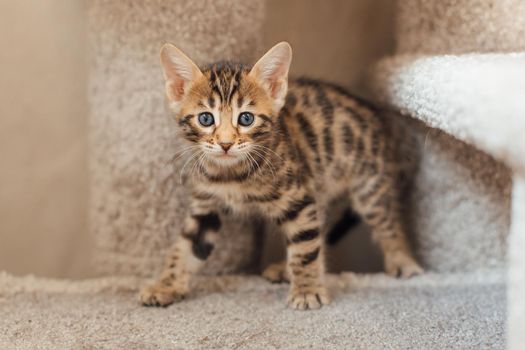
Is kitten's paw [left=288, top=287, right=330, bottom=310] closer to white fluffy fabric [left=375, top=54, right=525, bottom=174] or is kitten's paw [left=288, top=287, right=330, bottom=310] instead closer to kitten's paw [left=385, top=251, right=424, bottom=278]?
kitten's paw [left=385, top=251, right=424, bottom=278]

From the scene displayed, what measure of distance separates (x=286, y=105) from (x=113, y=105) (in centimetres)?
43

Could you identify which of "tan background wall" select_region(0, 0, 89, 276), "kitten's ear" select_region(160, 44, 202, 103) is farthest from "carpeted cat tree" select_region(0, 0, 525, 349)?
"tan background wall" select_region(0, 0, 89, 276)

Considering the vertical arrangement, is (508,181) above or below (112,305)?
above

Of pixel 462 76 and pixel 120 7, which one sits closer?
pixel 462 76

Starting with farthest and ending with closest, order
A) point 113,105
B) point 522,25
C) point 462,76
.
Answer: point 113,105
point 522,25
point 462,76

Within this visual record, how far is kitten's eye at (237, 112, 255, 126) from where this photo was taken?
1.32 metres

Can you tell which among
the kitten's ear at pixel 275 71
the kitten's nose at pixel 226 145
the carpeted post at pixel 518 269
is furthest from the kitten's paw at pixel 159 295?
the carpeted post at pixel 518 269

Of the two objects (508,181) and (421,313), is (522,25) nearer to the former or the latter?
(508,181)

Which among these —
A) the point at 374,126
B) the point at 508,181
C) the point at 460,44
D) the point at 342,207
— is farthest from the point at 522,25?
the point at 342,207

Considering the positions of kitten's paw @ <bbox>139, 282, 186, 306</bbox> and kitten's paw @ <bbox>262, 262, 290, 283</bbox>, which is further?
kitten's paw @ <bbox>262, 262, 290, 283</bbox>

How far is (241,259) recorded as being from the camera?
162 centimetres

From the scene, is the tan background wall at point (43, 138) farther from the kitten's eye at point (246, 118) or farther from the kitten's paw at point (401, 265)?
the kitten's paw at point (401, 265)

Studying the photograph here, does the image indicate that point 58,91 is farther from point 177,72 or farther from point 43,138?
point 177,72

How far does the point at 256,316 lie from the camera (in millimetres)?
1311
